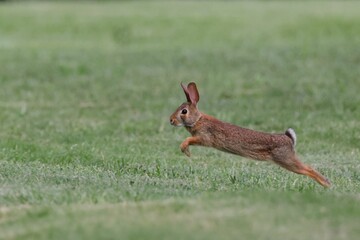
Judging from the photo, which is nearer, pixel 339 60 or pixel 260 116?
pixel 260 116

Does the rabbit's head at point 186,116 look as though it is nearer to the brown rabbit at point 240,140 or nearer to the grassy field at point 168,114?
the brown rabbit at point 240,140

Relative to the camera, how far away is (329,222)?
663cm

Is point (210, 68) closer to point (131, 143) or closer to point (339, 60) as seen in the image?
point (339, 60)

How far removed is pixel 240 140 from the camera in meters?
9.52

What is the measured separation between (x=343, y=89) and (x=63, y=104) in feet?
15.0

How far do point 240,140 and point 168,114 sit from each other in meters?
5.66

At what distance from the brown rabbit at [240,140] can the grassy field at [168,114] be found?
8.4 inches

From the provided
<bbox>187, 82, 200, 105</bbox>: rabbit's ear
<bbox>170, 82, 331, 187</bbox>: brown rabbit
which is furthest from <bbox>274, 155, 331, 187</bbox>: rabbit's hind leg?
<bbox>187, 82, 200, 105</bbox>: rabbit's ear

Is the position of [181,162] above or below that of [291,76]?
below

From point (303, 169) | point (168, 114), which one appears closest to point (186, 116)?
point (303, 169)

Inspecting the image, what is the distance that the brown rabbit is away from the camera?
367 inches

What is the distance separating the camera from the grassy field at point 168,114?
271 inches

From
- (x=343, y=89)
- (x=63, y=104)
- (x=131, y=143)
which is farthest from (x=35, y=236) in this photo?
(x=343, y=89)

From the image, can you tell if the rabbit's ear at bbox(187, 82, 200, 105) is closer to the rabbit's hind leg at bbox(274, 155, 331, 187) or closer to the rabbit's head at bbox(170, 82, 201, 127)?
the rabbit's head at bbox(170, 82, 201, 127)
